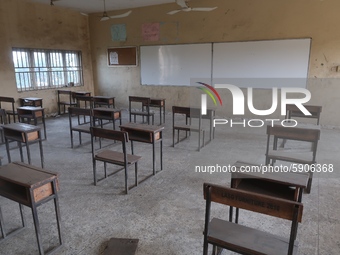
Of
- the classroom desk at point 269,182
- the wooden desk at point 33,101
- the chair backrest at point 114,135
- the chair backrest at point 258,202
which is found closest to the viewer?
the chair backrest at point 258,202

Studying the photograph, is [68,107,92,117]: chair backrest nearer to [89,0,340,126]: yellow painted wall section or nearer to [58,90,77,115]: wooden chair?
[58,90,77,115]: wooden chair

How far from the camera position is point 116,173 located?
3.47 metres

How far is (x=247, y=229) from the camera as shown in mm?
1728

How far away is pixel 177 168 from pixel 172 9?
5188 mm

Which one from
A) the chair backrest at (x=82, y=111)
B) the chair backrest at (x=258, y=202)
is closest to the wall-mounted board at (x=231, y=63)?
the chair backrest at (x=82, y=111)

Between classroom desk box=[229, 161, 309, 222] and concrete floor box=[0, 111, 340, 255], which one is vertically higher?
classroom desk box=[229, 161, 309, 222]

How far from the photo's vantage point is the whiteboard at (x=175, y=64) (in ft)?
23.0

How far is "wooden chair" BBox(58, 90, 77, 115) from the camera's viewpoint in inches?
295

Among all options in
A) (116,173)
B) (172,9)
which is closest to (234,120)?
(172,9)

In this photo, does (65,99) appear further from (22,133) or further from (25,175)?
(25,175)

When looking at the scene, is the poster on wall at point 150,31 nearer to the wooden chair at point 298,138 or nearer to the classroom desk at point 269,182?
the wooden chair at point 298,138

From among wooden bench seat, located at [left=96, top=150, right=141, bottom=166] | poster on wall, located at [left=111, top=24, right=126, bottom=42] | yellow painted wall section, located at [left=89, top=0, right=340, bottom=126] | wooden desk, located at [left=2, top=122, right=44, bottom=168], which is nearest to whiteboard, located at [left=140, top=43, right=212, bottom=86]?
yellow painted wall section, located at [left=89, top=0, right=340, bottom=126]

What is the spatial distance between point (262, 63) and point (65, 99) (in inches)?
230

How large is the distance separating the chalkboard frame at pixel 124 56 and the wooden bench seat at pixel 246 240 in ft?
23.2
